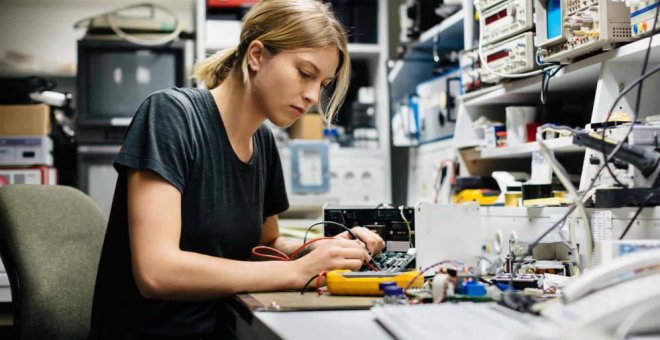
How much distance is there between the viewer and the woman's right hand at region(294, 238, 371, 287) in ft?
4.29

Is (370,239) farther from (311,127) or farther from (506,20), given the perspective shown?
(311,127)

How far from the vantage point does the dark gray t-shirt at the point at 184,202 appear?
4.44 feet

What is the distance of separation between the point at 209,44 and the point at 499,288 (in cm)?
259

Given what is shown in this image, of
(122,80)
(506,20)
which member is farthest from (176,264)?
(122,80)

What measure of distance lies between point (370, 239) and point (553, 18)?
766 millimetres

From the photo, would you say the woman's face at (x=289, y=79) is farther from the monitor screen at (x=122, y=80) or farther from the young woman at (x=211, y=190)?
the monitor screen at (x=122, y=80)

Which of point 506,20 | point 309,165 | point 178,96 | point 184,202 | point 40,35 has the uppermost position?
point 40,35

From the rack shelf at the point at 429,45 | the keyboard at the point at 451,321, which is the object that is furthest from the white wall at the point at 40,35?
the keyboard at the point at 451,321

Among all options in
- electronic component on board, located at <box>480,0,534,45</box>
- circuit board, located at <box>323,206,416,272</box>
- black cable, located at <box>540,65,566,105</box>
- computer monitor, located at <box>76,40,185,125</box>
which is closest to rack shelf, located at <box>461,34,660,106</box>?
black cable, located at <box>540,65,566,105</box>

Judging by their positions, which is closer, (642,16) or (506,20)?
(642,16)

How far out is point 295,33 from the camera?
58.1 inches

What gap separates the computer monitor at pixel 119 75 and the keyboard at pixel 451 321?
2565mm

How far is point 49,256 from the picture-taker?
5.62 feet

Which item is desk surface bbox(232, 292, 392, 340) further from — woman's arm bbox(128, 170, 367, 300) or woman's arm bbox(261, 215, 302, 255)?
woman's arm bbox(261, 215, 302, 255)
